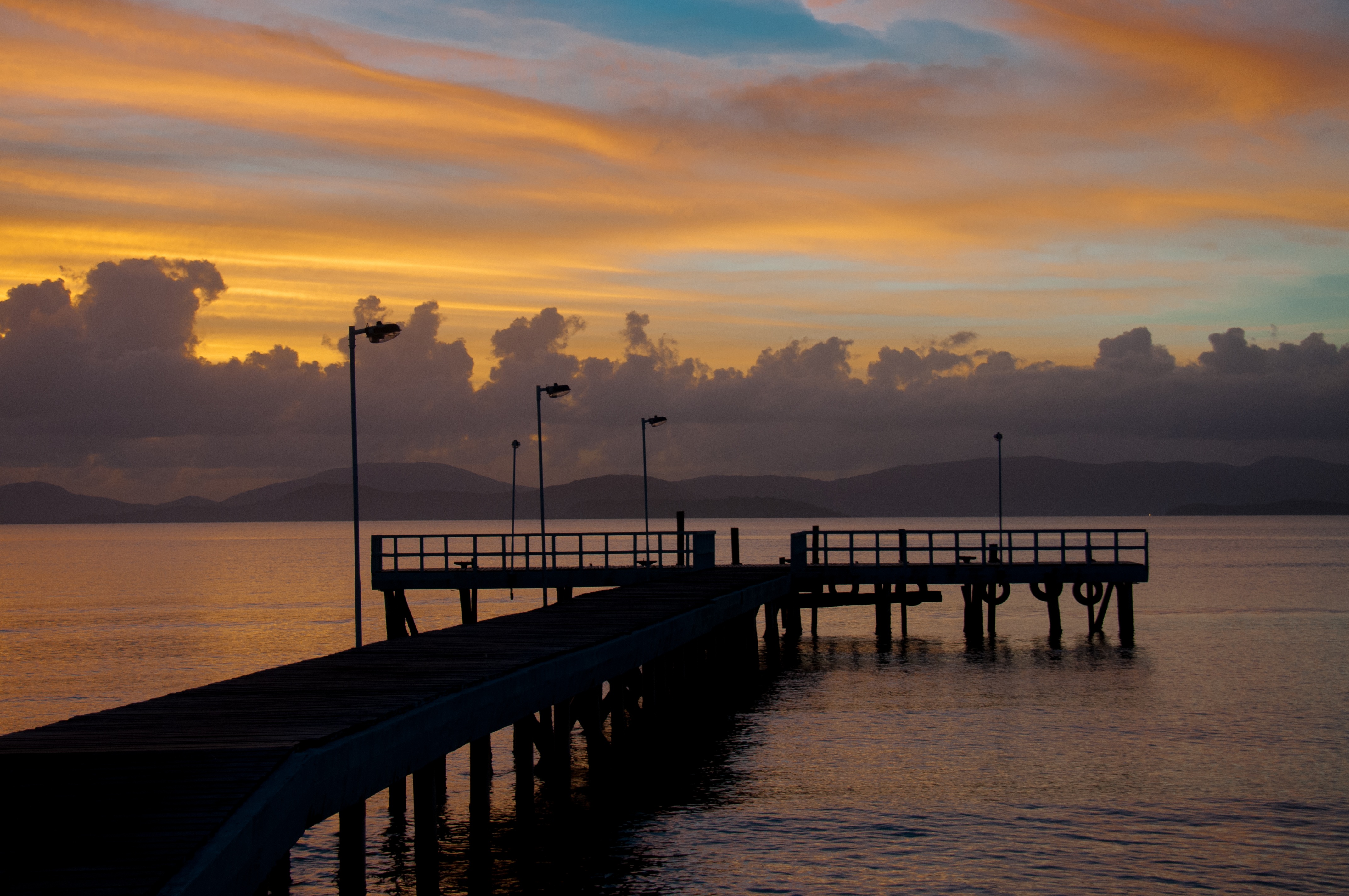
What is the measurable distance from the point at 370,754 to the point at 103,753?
8.16ft

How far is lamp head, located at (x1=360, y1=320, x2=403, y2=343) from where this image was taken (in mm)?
25422

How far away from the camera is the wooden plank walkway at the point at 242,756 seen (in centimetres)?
927

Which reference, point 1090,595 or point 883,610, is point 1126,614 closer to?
point 1090,595

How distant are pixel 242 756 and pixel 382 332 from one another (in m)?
15.0

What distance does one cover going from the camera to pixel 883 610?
45.7 m

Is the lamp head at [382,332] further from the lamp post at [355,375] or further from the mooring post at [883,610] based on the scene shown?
the mooring post at [883,610]

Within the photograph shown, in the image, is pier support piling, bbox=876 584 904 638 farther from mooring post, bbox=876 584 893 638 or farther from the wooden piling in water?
the wooden piling in water

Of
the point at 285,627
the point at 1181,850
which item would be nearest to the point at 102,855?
the point at 1181,850

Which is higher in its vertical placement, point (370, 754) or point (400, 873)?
point (370, 754)

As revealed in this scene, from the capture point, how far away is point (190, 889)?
8656 millimetres

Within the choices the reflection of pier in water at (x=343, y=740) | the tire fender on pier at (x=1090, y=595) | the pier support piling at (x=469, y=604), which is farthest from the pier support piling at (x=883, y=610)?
the pier support piling at (x=469, y=604)

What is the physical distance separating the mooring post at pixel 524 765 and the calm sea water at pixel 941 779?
475mm

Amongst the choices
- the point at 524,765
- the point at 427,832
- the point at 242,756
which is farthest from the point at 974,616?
the point at 242,756

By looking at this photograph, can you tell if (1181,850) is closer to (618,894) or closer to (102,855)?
(618,894)
